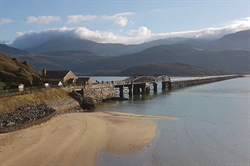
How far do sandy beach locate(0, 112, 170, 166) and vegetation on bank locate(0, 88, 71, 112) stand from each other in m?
4.77

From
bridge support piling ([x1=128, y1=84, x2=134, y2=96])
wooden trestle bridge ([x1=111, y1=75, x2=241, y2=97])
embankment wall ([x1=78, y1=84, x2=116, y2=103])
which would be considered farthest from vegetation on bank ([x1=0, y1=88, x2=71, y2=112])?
bridge support piling ([x1=128, y1=84, x2=134, y2=96])

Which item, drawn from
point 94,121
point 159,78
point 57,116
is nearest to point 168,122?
point 94,121

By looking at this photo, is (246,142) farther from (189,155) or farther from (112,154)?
(112,154)

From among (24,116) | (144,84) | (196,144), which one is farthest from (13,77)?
(144,84)

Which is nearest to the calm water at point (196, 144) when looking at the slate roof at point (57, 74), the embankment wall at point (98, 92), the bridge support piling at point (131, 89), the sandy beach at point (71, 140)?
the sandy beach at point (71, 140)

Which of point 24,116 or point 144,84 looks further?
Answer: point 144,84

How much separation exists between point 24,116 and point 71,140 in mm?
10007

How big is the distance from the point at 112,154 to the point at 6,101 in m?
18.6

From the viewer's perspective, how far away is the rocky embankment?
33344 mm

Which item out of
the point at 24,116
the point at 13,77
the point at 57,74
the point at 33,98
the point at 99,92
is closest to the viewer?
the point at 24,116

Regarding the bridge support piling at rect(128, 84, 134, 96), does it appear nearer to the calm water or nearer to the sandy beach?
the calm water

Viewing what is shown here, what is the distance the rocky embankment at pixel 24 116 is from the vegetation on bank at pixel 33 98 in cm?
83

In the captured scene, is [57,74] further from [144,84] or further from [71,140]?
[71,140]

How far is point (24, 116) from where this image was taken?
3747 centimetres
